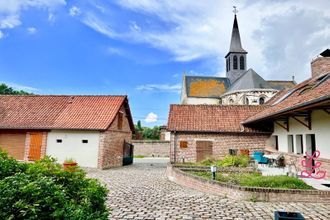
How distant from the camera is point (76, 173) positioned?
13.4 ft

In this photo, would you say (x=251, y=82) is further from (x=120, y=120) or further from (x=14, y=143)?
(x=14, y=143)

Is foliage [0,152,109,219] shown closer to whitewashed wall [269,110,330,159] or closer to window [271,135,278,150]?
whitewashed wall [269,110,330,159]

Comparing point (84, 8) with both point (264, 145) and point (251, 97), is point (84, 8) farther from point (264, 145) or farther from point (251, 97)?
point (251, 97)

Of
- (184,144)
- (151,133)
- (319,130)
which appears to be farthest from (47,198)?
(151,133)

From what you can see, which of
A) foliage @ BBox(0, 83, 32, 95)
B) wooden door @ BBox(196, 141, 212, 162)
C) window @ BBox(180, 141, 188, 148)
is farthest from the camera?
foliage @ BBox(0, 83, 32, 95)

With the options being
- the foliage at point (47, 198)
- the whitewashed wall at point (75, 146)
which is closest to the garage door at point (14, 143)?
the whitewashed wall at point (75, 146)

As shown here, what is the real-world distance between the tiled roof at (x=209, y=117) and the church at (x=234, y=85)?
57.6ft

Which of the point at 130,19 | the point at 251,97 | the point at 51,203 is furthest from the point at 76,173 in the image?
the point at 251,97

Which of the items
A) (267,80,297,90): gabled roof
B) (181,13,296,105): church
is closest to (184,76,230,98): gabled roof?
(181,13,296,105): church

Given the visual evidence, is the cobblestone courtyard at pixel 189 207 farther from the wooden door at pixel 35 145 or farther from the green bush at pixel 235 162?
the wooden door at pixel 35 145

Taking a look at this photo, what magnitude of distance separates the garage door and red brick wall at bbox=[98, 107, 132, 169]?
577cm

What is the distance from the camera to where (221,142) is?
1753 centimetres

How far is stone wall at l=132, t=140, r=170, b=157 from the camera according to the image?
104 ft

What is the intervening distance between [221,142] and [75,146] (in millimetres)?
9648
